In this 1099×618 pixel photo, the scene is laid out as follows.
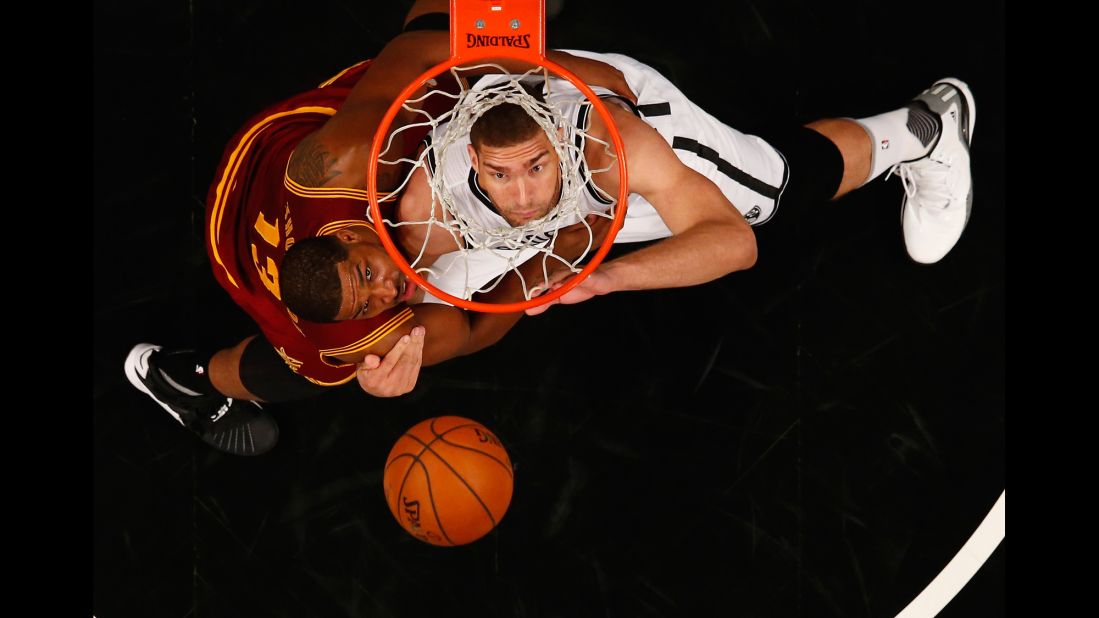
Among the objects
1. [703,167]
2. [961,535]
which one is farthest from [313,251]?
[961,535]

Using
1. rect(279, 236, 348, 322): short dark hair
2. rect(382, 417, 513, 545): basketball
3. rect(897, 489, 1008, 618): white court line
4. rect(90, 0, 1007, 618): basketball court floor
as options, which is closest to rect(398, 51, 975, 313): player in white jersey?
rect(90, 0, 1007, 618): basketball court floor

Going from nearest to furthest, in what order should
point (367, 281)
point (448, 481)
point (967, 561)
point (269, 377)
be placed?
point (367, 281) → point (448, 481) → point (269, 377) → point (967, 561)

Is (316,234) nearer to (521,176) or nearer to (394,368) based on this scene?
(394,368)

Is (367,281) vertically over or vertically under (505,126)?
under

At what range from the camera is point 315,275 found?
2250mm

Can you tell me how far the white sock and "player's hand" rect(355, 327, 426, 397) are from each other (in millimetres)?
1602

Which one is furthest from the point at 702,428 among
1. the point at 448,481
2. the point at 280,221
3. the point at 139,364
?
the point at 139,364

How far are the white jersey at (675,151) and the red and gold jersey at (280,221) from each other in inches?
10.7

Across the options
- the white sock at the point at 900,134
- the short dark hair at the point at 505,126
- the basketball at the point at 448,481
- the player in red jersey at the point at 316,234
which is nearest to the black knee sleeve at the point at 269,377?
the player in red jersey at the point at 316,234

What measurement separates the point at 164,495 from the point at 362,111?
167cm

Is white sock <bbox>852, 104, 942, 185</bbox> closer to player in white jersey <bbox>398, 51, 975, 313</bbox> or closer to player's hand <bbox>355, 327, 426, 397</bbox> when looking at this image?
player in white jersey <bbox>398, 51, 975, 313</bbox>

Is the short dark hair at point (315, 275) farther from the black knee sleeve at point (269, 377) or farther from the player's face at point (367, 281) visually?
the black knee sleeve at point (269, 377)

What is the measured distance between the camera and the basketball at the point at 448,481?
2.62 m

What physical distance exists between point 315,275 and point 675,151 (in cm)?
108
